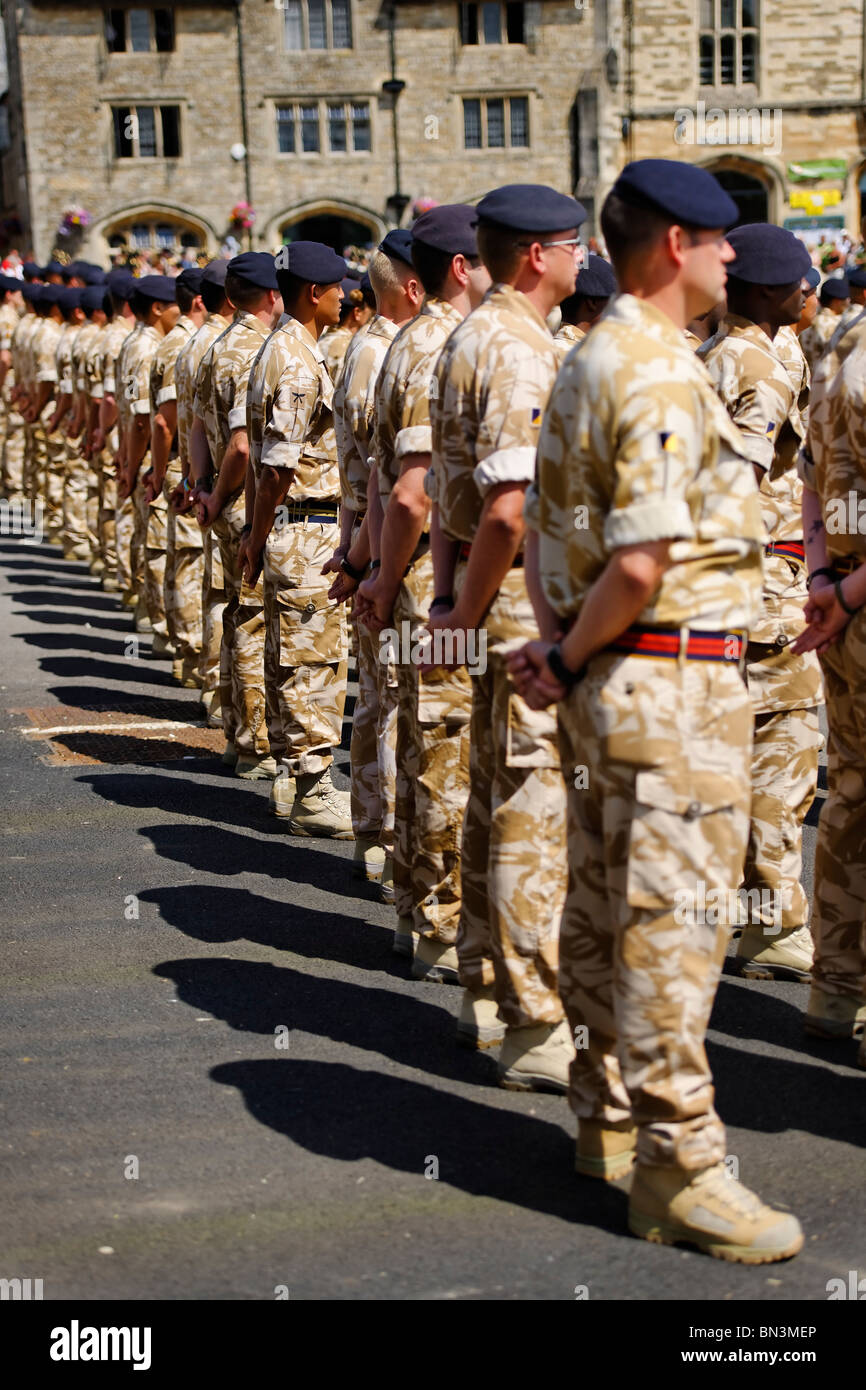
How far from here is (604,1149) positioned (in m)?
4.22

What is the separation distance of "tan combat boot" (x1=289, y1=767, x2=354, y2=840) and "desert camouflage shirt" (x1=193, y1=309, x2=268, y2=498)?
5.69 feet

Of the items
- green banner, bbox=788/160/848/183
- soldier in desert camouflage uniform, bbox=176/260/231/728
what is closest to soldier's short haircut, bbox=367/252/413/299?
soldier in desert camouflage uniform, bbox=176/260/231/728

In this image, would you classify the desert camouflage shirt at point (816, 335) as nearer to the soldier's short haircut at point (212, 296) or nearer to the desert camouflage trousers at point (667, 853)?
the soldier's short haircut at point (212, 296)

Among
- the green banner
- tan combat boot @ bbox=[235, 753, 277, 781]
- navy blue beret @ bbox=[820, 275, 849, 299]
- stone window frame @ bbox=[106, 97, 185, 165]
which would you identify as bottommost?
tan combat boot @ bbox=[235, 753, 277, 781]

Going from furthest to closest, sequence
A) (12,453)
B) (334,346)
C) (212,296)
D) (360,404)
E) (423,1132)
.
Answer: (12,453), (334,346), (212,296), (360,404), (423,1132)

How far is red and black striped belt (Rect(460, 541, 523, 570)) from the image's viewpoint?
4.81m

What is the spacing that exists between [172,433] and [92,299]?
5.88m

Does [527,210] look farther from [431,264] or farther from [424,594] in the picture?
[424,594]

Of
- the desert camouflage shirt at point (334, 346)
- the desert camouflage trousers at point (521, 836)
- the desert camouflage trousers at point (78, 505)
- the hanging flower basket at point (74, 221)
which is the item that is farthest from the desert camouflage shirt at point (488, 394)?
the hanging flower basket at point (74, 221)

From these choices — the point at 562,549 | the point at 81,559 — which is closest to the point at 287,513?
the point at 562,549

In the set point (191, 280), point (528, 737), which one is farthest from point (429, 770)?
point (191, 280)

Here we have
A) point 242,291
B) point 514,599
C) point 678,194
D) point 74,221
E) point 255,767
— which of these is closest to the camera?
point 678,194

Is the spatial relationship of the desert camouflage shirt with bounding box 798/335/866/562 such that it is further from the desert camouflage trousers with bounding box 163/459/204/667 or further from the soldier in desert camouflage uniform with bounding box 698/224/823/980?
the desert camouflage trousers with bounding box 163/459/204/667

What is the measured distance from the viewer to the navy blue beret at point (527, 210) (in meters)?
4.66
